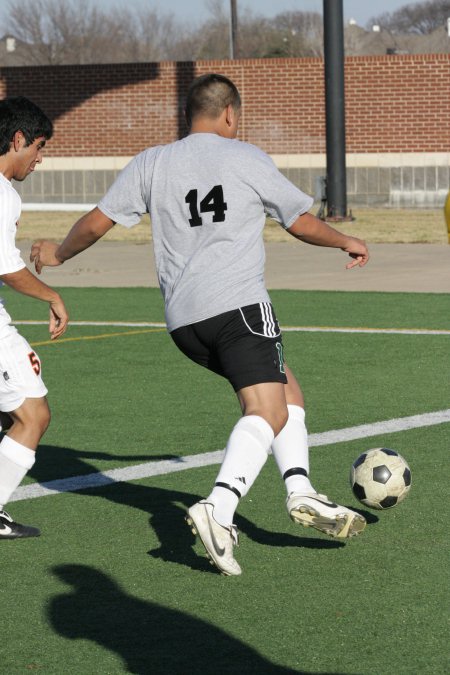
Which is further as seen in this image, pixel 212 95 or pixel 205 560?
pixel 205 560

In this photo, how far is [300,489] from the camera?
563 centimetres

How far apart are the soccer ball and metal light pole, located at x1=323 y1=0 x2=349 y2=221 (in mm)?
19711

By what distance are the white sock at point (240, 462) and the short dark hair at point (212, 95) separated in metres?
1.27

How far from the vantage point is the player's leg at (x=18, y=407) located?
572cm

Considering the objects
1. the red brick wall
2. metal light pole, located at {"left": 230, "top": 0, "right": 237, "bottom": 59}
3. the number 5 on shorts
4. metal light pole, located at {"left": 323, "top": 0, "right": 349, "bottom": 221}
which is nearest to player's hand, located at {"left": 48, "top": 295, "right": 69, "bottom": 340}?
the number 5 on shorts

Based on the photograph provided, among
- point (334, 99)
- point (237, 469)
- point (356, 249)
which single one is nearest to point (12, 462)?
point (237, 469)

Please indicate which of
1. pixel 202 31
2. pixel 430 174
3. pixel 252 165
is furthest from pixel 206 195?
pixel 202 31

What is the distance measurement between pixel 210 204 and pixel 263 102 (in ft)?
90.6

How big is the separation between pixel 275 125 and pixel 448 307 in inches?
731

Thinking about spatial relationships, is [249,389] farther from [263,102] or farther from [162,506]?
[263,102]

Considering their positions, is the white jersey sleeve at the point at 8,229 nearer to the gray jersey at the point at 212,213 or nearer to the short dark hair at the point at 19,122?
the short dark hair at the point at 19,122

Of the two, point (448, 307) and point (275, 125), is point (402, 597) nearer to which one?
point (448, 307)

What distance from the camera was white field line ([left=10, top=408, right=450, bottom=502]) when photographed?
22.8 ft

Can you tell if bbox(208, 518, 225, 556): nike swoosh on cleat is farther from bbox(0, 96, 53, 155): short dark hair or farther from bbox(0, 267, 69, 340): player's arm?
bbox(0, 96, 53, 155): short dark hair
